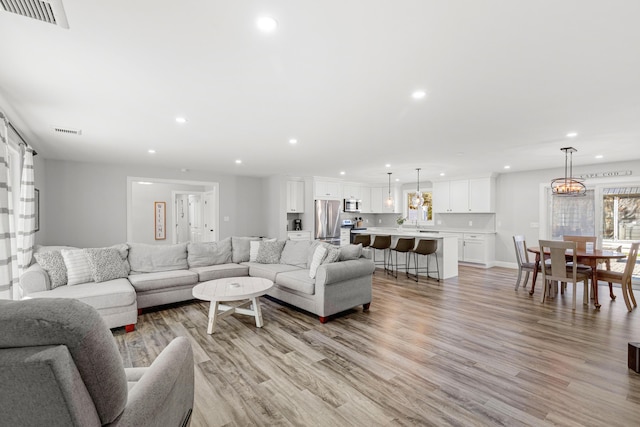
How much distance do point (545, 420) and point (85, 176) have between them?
301 inches

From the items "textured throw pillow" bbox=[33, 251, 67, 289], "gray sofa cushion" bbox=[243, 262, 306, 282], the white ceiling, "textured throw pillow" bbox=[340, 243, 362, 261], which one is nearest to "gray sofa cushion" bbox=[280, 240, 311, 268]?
"gray sofa cushion" bbox=[243, 262, 306, 282]

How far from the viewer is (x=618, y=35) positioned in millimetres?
1821

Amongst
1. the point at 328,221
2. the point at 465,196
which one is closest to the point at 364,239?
the point at 328,221

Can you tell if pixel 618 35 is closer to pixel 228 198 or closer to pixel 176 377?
pixel 176 377

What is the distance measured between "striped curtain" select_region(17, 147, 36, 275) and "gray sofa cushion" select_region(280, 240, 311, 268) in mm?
3227

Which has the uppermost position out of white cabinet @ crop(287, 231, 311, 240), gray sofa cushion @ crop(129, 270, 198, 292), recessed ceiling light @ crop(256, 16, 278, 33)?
recessed ceiling light @ crop(256, 16, 278, 33)

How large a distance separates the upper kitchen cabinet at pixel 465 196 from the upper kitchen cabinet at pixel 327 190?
9.01 ft

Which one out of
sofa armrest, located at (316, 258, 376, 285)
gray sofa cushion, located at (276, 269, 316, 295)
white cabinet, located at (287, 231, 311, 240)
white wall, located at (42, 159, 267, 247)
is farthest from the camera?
white cabinet, located at (287, 231, 311, 240)

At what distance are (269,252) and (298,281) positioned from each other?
1.35 metres

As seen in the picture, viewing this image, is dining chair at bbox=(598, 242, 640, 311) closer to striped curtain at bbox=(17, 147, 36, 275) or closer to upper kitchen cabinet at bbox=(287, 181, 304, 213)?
upper kitchen cabinet at bbox=(287, 181, 304, 213)

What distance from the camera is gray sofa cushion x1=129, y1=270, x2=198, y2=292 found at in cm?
402

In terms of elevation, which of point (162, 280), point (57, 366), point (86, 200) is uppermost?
point (86, 200)

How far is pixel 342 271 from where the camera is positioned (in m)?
3.86

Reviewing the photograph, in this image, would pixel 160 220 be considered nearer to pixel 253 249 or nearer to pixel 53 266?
pixel 253 249
